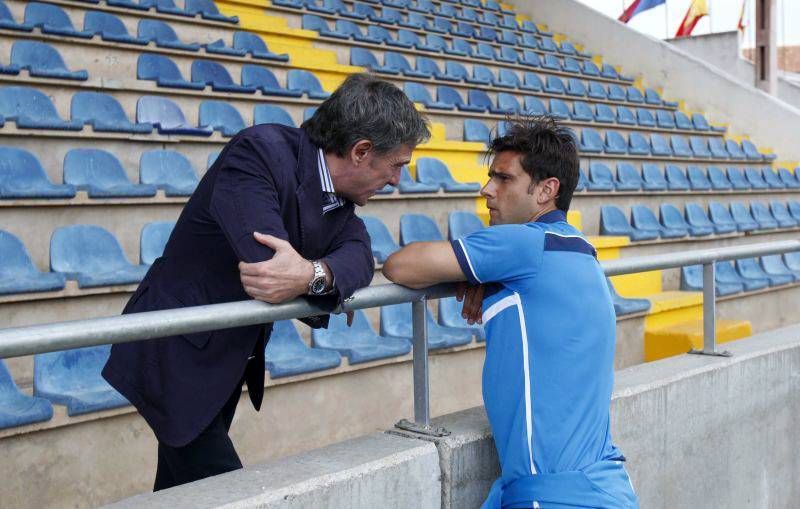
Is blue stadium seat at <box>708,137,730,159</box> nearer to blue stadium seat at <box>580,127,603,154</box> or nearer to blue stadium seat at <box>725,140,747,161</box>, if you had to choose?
blue stadium seat at <box>725,140,747,161</box>

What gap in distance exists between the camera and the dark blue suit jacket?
5.77 ft

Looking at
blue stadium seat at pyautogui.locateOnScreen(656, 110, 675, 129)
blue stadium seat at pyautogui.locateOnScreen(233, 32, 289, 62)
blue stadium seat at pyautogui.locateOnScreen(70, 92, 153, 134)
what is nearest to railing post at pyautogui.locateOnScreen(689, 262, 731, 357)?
blue stadium seat at pyautogui.locateOnScreen(70, 92, 153, 134)

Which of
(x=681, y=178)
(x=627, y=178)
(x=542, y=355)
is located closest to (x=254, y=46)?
(x=627, y=178)

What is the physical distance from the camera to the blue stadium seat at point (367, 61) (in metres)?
7.57

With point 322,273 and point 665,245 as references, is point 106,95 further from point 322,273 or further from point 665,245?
point 665,245

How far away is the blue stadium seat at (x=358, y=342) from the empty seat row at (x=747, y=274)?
3138 mm

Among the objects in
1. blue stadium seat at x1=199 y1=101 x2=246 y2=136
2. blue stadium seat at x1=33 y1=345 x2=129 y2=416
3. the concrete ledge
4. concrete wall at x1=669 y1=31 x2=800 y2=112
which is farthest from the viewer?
concrete wall at x1=669 y1=31 x2=800 y2=112

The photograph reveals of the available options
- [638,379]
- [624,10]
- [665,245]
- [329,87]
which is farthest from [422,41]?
[638,379]

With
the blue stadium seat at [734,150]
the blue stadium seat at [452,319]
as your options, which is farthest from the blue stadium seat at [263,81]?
the blue stadium seat at [734,150]

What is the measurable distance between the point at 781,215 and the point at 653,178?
68.5 inches

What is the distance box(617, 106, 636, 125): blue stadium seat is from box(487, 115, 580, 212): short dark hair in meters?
7.46

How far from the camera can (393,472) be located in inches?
70.1

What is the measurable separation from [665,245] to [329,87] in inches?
115

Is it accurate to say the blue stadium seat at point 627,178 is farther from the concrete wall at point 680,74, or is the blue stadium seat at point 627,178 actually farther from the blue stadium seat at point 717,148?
the concrete wall at point 680,74
